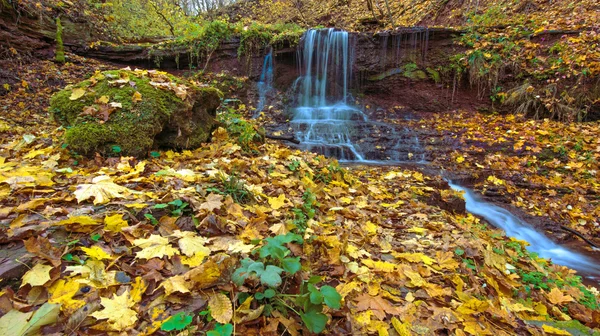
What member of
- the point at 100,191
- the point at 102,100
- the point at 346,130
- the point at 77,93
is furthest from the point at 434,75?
the point at 100,191

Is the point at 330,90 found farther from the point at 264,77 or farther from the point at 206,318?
the point at 206,318

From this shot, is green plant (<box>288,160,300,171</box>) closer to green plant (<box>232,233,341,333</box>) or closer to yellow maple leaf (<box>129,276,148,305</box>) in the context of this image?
green plant (<box>232,233,341,333</box>)

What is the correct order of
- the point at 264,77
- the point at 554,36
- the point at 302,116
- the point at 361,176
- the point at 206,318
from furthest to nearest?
1. the point at 264,77
2. the point at 302,116
3. the point at 554,36
4. the point at 361,176
5. the point at 206,318

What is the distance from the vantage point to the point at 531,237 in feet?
14.0

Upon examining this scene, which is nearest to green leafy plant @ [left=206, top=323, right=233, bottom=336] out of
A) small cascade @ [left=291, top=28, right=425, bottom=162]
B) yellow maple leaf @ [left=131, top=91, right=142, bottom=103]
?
yellow maple leaf @ [left=131, top=91, right=142, bottom=103]

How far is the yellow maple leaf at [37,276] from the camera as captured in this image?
1166 millimetres

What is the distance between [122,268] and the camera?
1364mm

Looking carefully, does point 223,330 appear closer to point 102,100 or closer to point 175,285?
point 175,285

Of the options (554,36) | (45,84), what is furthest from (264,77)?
(554,36)

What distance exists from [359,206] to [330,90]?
333 inches

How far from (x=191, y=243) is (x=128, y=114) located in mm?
2080

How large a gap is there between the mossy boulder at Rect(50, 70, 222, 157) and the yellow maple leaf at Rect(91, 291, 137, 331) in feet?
6.48

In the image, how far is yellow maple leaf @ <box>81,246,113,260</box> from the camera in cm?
135

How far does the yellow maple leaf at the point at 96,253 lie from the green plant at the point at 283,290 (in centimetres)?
64
